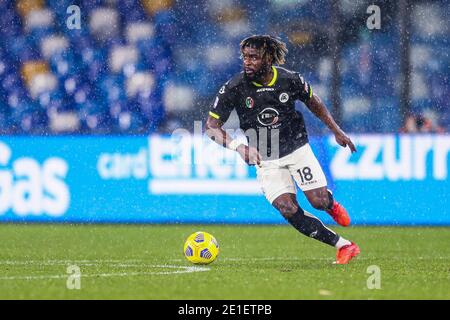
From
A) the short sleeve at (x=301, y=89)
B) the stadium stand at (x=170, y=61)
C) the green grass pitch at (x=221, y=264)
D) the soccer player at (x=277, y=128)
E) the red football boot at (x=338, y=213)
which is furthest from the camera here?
the stadium stand at (x=170, y=61)

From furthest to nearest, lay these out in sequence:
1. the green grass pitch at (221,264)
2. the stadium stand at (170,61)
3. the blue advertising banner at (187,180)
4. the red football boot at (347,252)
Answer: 1. the stadium stand at (170,61)
2. the blue advertising banner at (187,180)
3. the red football boot at (347,252)
4. the green grass pitch at (221,264)

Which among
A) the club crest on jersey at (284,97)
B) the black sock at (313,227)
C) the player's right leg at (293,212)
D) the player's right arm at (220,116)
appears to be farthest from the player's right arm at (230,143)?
the black sock at (313,227)

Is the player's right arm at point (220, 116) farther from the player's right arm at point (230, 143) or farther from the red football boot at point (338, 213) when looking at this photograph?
the red football boot at point (338, 213)

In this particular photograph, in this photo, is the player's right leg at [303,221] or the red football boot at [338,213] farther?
the red football boot at [338,213]

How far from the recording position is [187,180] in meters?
12.9

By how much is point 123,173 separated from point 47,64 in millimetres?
2471

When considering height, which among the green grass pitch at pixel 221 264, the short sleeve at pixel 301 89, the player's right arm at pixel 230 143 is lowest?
the green grass pitch at pixel 221 264

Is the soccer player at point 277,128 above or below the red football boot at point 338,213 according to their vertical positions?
above

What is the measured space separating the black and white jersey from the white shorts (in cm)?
7

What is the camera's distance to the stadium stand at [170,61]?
45.5 feet

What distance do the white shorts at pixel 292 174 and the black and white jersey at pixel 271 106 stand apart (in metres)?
0.07

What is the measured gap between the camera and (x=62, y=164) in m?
13.0
